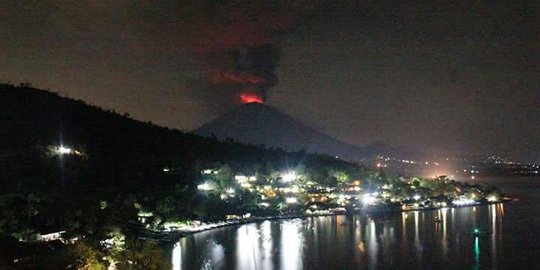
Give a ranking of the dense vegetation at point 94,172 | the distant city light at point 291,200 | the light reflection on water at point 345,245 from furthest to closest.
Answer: the distant city light at point 291,200 → the light reflection on water at point 345,245 → the dense vegetation at point 94,172

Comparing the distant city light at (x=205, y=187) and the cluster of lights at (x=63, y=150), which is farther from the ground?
the cluster of lights at (x=63, y=150)

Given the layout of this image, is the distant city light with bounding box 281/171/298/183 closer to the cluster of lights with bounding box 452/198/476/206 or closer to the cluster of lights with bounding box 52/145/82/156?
the cluster of lights with bounding box 452/198/476/206

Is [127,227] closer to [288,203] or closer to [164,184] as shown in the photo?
[164,184]

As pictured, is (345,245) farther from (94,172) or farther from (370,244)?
(94,172)

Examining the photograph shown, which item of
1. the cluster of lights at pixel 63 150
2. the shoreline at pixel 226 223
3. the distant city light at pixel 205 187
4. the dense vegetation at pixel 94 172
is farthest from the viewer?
the distant city light at pixel 205 187

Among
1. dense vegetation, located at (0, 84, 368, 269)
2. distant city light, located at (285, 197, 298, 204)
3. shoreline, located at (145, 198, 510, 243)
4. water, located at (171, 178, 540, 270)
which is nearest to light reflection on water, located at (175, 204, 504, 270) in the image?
water, located at (171, 178, 540, 270)

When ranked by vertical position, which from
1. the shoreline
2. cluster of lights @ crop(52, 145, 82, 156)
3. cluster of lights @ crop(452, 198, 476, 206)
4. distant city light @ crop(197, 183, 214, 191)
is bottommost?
the shoreline

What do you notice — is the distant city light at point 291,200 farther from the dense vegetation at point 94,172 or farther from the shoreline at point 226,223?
the dense vegetation at point 94,172

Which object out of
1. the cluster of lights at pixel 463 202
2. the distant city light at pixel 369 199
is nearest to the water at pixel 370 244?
the distant city light at pixel 369 199
